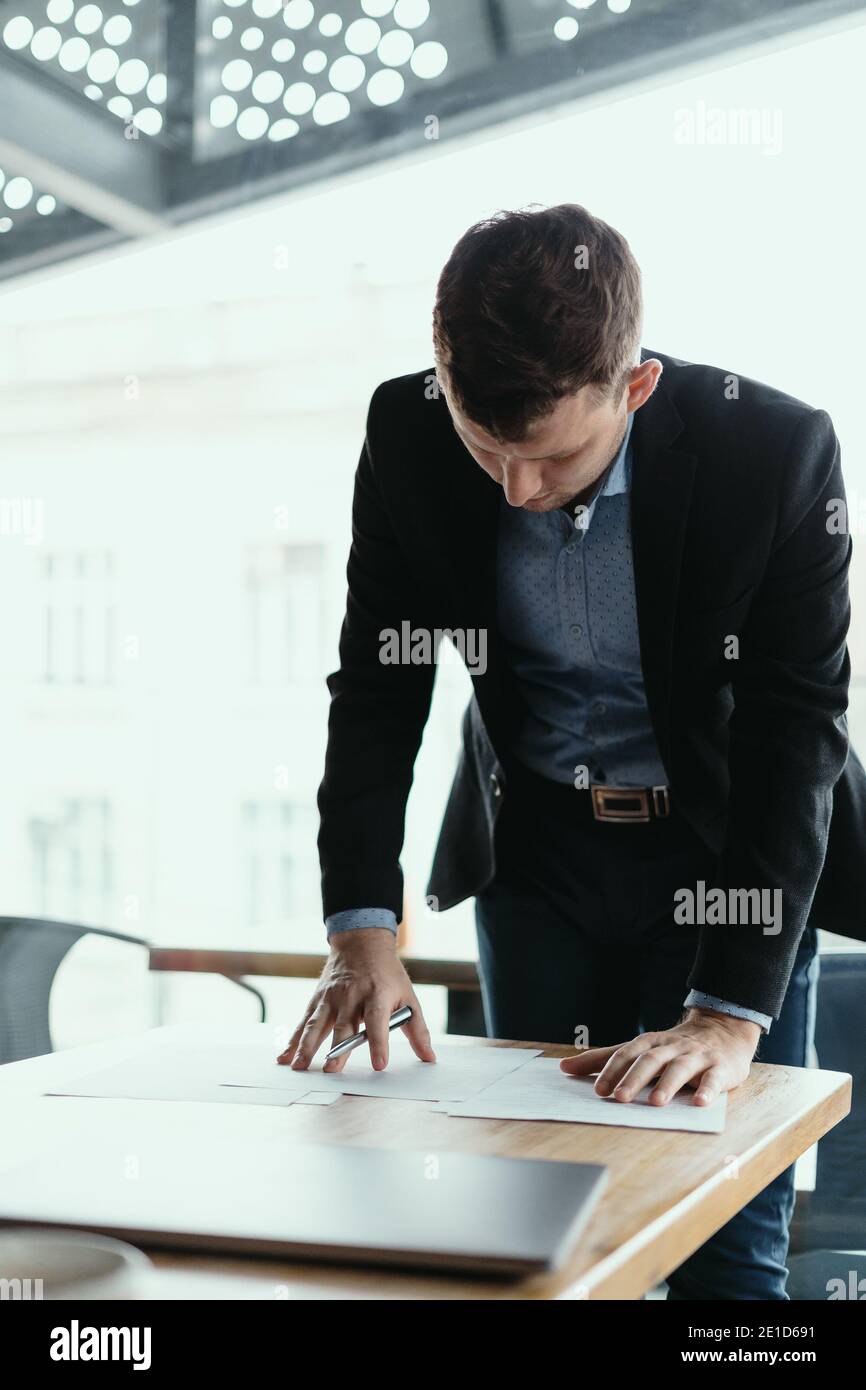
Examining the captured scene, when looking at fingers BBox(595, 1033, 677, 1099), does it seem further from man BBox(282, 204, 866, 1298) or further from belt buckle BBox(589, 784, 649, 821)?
belt buckle BBox(589, 784, 649, 821)

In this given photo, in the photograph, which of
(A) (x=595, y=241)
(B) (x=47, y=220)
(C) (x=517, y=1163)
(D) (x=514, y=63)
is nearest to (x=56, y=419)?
(B) (x=47, y=220)

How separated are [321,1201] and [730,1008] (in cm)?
50

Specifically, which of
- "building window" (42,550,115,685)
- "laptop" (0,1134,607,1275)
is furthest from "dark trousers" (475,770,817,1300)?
"building window" (42,550,115,685)

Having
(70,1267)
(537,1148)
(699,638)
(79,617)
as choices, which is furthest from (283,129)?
(70,1267)

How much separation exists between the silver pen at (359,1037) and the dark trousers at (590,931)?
271 mm

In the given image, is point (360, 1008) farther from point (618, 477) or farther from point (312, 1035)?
point (618, 477)

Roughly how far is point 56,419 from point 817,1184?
251cm

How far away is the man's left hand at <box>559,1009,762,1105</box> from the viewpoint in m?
0.94

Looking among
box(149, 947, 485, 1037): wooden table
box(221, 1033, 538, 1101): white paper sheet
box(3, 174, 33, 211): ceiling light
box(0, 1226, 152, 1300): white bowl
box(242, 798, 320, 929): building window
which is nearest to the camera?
box(0, 1226, 152, 1300): white bowl

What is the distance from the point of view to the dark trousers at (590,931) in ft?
4.28

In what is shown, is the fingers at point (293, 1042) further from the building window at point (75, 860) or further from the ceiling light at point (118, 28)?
the building window at point (75, 860)

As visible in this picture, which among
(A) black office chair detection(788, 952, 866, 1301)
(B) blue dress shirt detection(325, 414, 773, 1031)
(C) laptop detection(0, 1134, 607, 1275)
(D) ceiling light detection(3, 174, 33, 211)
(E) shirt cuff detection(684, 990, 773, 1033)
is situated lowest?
(A) black office chair detection(788, 952, 866, 1301)

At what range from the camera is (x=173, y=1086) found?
1.01 metres

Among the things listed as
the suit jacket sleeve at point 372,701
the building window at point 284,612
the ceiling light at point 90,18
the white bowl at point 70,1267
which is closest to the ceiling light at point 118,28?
the ceiling light at point 90,18
